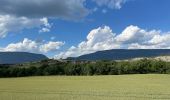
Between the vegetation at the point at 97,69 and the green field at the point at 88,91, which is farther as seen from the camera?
the vegetation at the point at 97,69

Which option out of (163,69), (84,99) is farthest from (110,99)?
(163,69)

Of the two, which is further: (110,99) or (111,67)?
(111,67)

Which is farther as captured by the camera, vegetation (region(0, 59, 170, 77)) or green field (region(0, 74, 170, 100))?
vegetation (region(0, 59, 170, 77))

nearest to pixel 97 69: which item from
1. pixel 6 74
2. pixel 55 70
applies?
pixel 55 70

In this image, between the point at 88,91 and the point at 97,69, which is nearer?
the point at 88,91

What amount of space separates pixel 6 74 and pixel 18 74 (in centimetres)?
470

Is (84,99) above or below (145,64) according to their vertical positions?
below

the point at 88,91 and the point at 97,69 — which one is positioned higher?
the point at 97,69

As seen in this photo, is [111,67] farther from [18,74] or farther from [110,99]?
[110,99]

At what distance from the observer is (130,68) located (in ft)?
440

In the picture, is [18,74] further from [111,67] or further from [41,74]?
[111,67]

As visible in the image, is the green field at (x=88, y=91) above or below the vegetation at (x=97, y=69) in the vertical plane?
below

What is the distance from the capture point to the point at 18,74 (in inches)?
5226

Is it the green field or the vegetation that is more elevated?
the vegetation
